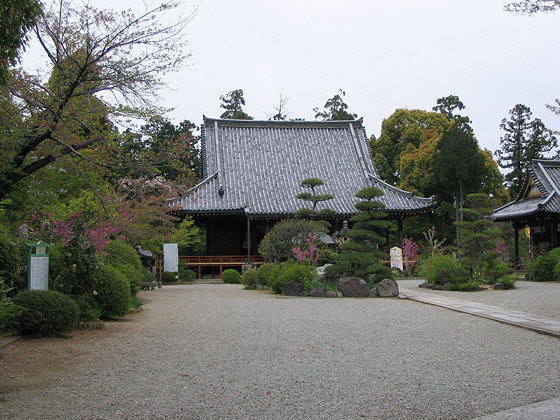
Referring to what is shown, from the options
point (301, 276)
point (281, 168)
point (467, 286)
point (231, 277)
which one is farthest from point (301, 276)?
point (281, 168)

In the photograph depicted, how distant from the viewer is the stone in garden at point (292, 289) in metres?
14.3

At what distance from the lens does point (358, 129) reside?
29891 millimetres

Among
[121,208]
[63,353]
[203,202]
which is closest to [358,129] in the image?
[203,202]

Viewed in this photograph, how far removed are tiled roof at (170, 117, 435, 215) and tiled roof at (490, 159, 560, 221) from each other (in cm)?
353

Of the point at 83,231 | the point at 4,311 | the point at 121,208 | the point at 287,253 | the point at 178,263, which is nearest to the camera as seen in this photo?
the point at 4,311

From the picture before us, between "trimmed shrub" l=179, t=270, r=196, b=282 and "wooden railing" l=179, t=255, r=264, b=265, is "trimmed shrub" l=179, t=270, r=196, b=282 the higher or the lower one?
the lower one

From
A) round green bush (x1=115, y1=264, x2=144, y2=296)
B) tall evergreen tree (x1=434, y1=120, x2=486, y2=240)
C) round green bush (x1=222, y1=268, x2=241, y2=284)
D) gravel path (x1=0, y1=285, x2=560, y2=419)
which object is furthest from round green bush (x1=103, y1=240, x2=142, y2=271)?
tall evergreen tree (x1=434, y1=120, x2=486, y2=240)

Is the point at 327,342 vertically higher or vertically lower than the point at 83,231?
lower

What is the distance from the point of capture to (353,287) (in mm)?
13750

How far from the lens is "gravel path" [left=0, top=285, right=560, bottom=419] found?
166 inches

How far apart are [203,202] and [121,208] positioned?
33.8 ft

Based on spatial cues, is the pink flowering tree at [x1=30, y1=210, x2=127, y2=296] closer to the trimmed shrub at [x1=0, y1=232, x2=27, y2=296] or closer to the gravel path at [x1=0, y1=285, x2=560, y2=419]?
the trimmed shrub at [x1=0, y1=232, x2=27, y2=296]

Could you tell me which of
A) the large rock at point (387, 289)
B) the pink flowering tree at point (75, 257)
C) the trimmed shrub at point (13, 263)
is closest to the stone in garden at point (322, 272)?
the large rock at point (387, 289)

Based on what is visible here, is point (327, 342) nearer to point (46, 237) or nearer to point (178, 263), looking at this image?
point (46, 237)
